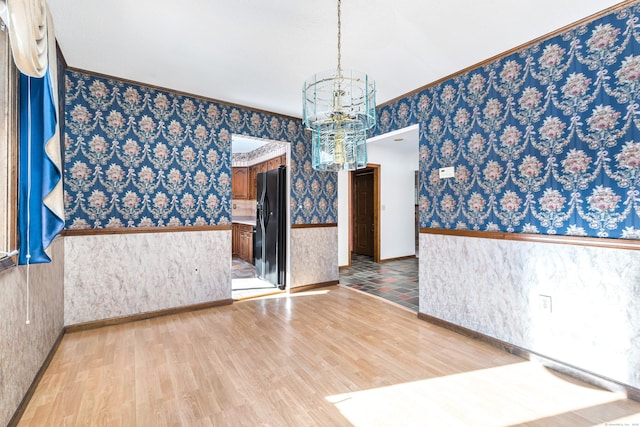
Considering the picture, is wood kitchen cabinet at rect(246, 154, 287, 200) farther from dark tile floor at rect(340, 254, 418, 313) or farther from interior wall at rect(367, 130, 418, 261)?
dark tile floor at rect(340, 254, 418, 313)

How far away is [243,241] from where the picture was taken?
6.68 meters

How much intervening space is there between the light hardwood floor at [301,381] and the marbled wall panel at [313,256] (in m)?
1.37

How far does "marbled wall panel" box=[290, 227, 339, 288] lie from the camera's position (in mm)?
4496

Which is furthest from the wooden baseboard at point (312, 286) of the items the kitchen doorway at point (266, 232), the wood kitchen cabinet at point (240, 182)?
the wood kitchen cabinet at point (240, 182)

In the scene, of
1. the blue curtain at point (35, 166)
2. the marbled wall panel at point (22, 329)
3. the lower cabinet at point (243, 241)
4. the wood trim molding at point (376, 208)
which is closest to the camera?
the marbled wall panel at point (22, 329)

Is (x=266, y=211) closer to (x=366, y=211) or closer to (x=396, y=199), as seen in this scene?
(x=366, y=211)

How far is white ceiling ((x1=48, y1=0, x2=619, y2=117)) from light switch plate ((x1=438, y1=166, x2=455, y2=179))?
0.99 m

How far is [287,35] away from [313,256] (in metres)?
3.10

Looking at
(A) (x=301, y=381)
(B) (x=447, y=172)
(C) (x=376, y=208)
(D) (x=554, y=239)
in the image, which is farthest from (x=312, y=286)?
(D) (x=554, y=239)

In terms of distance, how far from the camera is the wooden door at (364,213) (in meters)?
6.98

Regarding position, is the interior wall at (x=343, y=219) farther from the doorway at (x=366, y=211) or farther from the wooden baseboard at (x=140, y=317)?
the wooden baseboard at (x=140, y=317)

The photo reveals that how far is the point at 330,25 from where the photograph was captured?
2.27 metres

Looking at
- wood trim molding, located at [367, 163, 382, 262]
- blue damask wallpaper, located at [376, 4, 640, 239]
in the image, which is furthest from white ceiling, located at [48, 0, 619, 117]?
wood trim molding, located at [367, 163, 382, 262]

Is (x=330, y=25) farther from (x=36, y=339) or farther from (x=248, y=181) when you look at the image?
(x=248, y=181)
